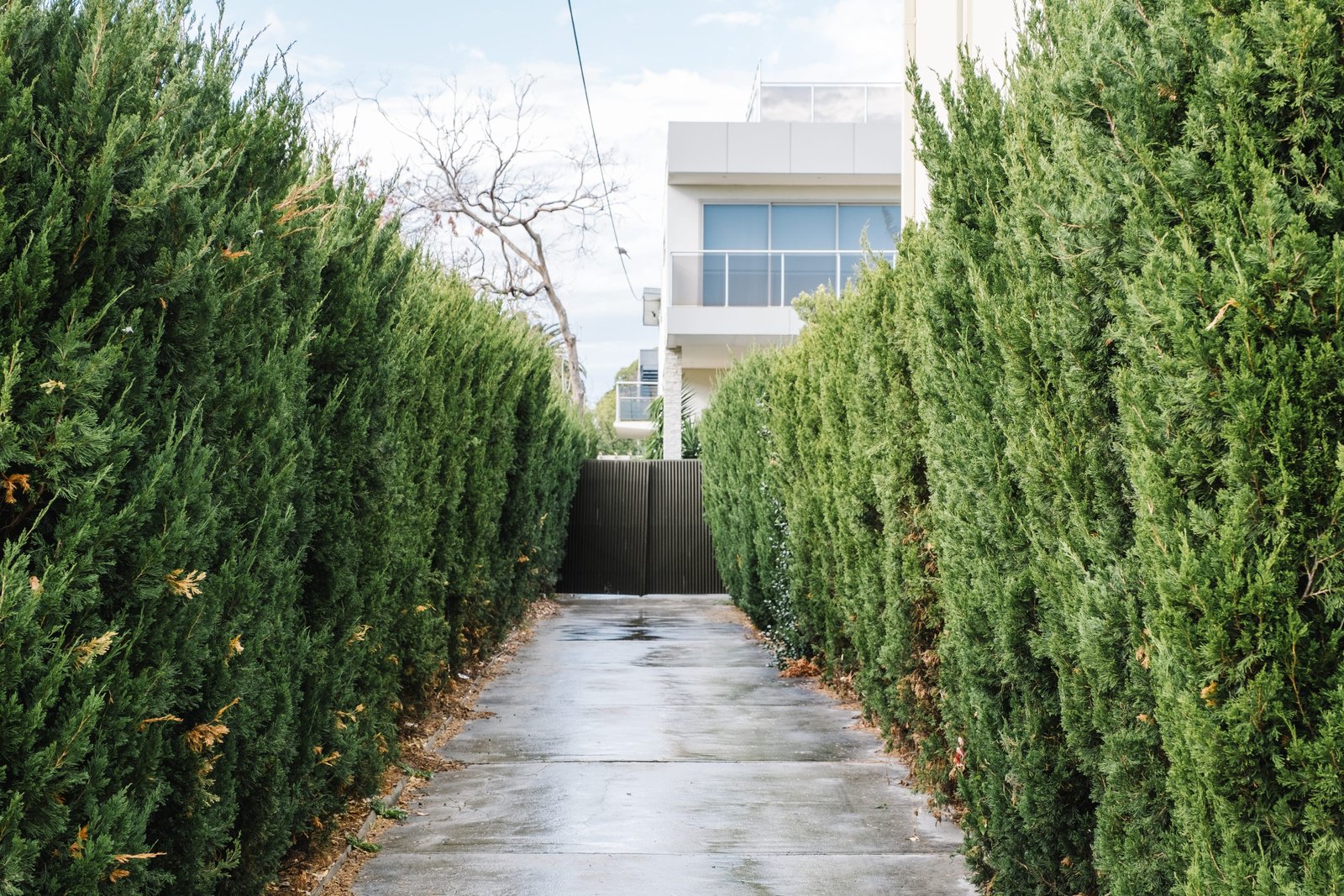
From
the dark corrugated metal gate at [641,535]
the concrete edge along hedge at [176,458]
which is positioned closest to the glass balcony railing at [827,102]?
the dark corrugated metal gate at [641,535]

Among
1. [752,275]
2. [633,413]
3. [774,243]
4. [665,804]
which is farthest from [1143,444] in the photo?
Answer: [633,413]

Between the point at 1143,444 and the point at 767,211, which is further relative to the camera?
the point at 767,211

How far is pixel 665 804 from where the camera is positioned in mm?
5938

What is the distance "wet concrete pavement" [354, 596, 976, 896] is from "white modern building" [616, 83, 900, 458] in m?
12.8

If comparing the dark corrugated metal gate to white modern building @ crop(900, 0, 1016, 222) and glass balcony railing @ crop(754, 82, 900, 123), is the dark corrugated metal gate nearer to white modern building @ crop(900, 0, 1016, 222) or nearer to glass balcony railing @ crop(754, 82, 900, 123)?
glass balcony railing @ crop(754, 82, 900, 123)

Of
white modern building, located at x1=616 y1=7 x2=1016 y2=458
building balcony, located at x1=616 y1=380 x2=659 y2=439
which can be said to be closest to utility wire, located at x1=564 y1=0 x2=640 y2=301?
white modern building, located at x1=616 y1=7 x2=1016 y2=458

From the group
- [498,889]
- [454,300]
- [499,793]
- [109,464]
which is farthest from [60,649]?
[454,300]

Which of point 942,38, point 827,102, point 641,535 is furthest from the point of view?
point 827,102

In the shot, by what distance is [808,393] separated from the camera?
9516 millimetres

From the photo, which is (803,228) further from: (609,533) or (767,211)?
(609,533)

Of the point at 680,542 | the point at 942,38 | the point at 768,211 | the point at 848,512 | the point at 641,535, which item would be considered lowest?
the point at 680,542

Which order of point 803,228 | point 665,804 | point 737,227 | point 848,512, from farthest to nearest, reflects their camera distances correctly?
point 737,227, point 803,228, point 848,512, point 665,804

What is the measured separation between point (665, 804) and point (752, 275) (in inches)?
671

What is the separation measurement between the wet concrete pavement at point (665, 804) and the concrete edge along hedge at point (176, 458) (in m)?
0.72
